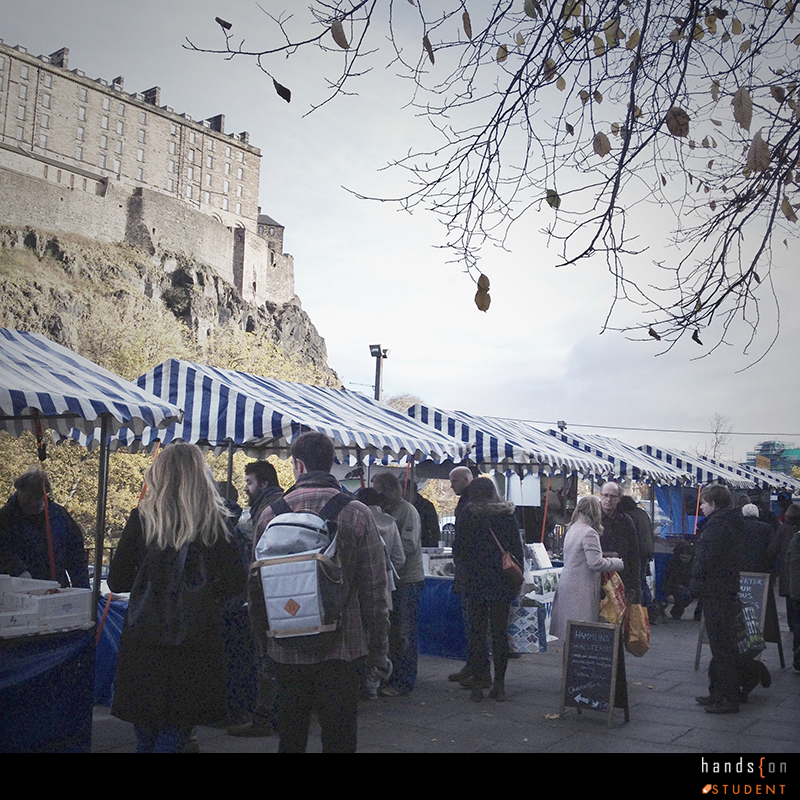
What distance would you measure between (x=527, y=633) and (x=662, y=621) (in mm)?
4505

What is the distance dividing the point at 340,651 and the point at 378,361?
26.8m

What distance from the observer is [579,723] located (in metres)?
5.98

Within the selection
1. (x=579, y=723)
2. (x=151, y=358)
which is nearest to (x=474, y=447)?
(x=579, y=723)

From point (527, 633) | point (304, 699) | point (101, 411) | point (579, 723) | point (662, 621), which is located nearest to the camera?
point (304, 699)

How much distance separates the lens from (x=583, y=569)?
671 cm

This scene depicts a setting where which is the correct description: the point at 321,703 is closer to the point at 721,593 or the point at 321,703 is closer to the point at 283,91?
the point at 283,91

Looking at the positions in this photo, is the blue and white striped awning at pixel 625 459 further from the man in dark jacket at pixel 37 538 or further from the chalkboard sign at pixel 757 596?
the man in dark jacket at pixel 37 538

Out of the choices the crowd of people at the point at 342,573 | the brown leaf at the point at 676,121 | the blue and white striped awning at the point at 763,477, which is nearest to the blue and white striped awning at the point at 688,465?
the blue and white striped awning at the point at 763,477

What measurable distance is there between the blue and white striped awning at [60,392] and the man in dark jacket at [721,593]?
4091mm

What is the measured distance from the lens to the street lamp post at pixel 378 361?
28198 millimetres

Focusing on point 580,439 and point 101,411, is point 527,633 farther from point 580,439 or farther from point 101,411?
point 580,439

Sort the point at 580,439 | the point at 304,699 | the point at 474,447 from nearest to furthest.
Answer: the point at 304,699 < the point at 474,447 < the point at 580,439

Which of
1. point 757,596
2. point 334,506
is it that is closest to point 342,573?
point 334,506

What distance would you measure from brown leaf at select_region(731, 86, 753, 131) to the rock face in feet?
172
